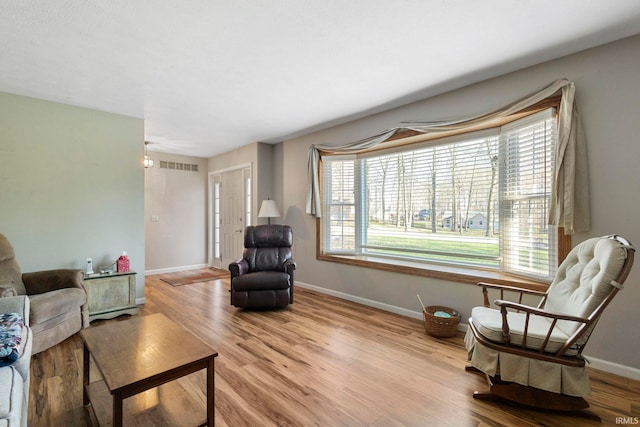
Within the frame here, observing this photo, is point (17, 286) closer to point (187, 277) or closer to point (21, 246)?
point (21, 246)

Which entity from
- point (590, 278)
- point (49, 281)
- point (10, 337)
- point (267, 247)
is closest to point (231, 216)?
point (267, 247)

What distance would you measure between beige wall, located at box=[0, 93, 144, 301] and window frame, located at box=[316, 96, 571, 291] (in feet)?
8.80

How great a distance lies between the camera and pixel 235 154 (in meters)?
5.62

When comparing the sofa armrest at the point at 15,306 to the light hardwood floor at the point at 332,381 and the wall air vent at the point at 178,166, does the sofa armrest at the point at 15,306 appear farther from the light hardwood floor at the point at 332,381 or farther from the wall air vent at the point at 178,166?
the wall air vent at the point at 178,166

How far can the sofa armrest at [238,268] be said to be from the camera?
3.53m

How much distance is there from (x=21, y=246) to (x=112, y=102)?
1.85 meters

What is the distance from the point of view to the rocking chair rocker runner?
5.40 feet

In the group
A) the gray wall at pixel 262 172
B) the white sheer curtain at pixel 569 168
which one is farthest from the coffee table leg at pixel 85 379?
the white sheer curtain at pixel 569 168

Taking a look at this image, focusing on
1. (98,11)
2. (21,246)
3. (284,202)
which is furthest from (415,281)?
(21,246)

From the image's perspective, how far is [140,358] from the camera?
1479mm

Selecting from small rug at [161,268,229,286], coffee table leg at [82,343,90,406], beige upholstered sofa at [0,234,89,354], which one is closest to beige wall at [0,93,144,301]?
beige upholstered sofa at [0,234,89,354]

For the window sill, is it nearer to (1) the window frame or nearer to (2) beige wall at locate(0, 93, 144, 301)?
(1) the window frame

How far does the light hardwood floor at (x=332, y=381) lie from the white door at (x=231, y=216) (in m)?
2.63

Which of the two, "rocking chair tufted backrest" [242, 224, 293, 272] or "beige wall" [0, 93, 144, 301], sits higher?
"beige wall" [0, 93, 144, 301]
